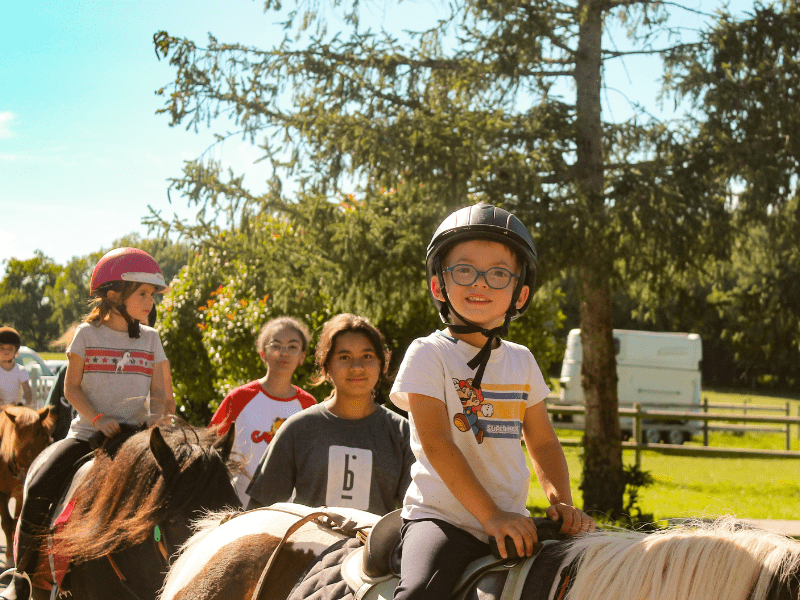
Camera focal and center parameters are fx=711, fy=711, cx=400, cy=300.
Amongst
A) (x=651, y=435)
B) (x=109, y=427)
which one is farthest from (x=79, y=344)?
(x=651, y=435)

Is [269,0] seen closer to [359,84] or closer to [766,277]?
[359,84]

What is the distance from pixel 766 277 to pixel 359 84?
4566mm

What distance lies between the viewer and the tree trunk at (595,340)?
289 inches

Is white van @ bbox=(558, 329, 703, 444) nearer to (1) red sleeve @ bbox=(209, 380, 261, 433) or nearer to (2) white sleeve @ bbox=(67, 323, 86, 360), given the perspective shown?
(1) red sleeve @ bbox=(209, 380, 261, 433)

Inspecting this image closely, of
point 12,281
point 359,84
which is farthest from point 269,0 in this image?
point 12,281

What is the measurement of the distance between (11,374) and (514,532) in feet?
31.5

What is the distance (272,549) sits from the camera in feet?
7.94

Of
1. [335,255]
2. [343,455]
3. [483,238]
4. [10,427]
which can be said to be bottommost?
[10,427]

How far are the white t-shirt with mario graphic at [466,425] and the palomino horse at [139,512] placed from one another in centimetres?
141

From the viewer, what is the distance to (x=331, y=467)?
3305mm

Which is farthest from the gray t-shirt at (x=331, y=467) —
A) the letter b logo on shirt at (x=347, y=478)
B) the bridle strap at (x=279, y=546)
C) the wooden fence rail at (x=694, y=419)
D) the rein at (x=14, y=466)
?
the wooden fence rail at (x=694, y=419)

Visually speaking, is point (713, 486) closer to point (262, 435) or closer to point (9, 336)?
point (262, 435)

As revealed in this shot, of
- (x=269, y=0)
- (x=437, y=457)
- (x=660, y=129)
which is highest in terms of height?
(x=269, y=0)

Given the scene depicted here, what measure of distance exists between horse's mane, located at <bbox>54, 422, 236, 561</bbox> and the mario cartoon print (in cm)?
164
